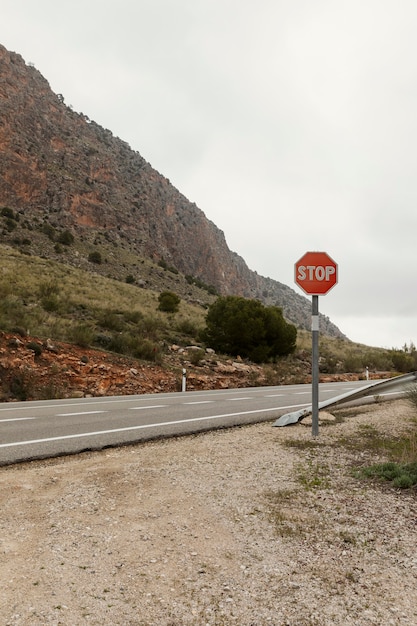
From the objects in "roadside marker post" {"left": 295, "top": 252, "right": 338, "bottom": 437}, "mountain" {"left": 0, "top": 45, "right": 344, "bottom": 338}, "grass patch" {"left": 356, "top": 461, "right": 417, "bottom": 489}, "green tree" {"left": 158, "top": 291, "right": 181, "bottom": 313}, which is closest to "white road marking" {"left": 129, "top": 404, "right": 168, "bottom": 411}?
"roadside marker post" {"left": 295, "top": 252, "right": 338, "bottom": 437}

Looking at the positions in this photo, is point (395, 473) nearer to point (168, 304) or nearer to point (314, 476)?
point (314, 476)

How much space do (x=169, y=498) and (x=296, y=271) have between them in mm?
4345

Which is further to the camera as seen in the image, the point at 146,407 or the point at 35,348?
the point at 35,348

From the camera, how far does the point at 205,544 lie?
137 inches

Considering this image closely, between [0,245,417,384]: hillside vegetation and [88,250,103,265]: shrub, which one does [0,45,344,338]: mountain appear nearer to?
[88,250,103,265]: shrub

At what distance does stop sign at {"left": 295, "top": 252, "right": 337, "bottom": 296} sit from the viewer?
7.54 meters

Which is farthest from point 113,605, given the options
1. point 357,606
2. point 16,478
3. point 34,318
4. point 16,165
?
point 16,165

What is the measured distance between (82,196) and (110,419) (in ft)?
249

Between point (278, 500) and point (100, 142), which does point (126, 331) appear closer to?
point (278, 500)

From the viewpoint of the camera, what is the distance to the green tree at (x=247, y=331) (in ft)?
82.3

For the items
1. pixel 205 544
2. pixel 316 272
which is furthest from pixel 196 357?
pixel 205 544

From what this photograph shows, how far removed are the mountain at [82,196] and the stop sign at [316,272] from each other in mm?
52053

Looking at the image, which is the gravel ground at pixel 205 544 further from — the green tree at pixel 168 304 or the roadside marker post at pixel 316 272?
→ the green tree at pixel 168 304

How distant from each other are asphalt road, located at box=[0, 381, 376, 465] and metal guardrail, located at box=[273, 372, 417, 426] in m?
1.00
